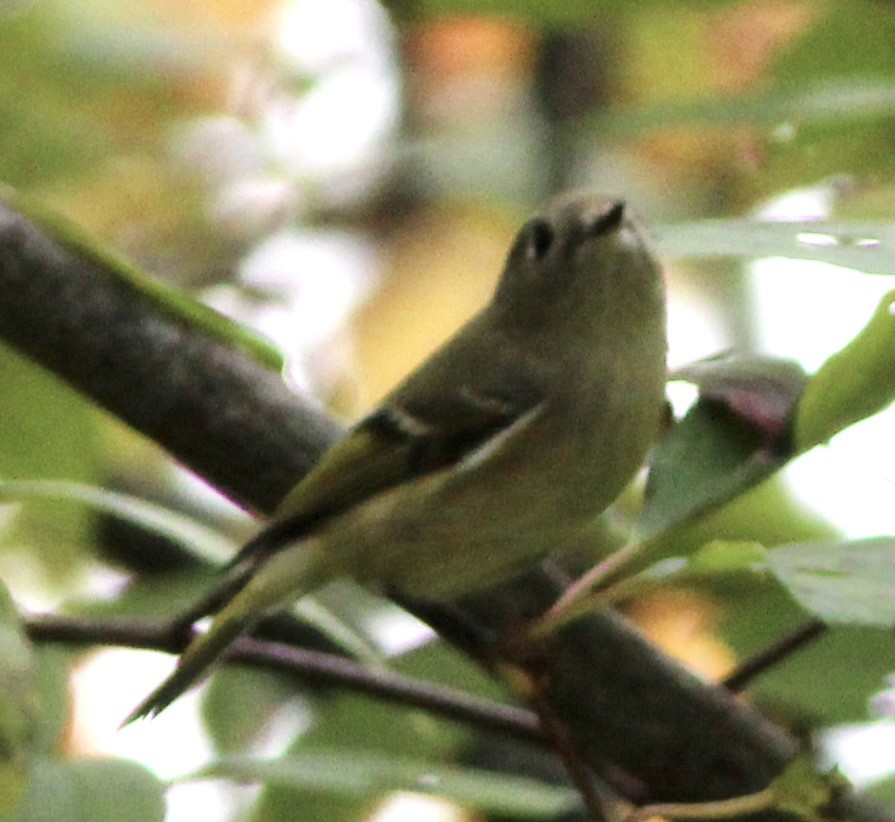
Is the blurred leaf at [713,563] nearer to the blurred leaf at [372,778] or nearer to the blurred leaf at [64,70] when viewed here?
the blurred leaf at [372,778]

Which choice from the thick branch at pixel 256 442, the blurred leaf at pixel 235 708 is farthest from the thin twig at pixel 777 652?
the blurred leaf at pixel 235 708

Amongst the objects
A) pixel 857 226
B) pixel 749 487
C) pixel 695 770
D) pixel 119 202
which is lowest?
pixel 695 770

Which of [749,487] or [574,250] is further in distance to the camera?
[574,250]

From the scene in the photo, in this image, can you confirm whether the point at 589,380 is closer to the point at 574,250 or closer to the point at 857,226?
the point at 574,250

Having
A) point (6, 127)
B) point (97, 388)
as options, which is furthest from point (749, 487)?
point (6, 127)

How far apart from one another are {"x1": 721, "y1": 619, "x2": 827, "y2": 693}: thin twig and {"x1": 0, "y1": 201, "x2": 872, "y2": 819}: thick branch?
0.06 metres

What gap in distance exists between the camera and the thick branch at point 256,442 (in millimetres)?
857

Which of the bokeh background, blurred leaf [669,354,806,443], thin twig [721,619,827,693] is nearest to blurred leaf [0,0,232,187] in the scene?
the bokeh background

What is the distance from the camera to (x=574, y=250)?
107cm

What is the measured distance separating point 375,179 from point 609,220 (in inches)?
37.3

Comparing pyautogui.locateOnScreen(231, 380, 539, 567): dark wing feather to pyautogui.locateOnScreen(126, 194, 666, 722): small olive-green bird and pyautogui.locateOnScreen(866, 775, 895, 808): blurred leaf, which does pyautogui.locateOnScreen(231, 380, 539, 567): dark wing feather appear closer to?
pyautogui.locateOnScreen(126, 194, 666, 722): small olive-green bird

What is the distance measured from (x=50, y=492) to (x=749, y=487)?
451 millimetres

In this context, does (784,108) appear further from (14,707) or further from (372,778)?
(14,707)

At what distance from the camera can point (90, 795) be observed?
0.65 meters
